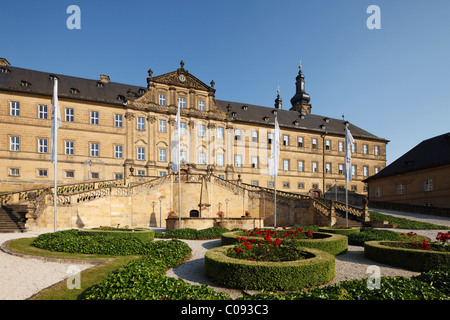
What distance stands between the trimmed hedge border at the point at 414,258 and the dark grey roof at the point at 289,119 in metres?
36.5

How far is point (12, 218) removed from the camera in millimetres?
22000

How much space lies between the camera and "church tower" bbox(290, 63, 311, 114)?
6456cm

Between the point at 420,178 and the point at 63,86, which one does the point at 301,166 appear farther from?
the point at 63,86

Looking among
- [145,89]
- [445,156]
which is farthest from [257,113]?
[445,156]

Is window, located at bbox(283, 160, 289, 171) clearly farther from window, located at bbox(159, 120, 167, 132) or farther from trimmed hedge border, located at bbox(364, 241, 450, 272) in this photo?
trimmed hedge border, located at bbox(364, 241, 450, 272)

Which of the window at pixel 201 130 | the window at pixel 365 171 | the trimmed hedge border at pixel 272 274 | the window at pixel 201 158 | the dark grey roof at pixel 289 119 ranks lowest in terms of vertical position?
the trimmed hedge border at pixel 272 274

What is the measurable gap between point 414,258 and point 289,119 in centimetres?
4423

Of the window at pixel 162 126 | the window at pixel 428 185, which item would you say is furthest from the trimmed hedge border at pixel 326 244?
the window at pixel 162 126

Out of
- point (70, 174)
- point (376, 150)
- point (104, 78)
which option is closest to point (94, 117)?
point (70, 174)

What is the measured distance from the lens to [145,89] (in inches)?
1721

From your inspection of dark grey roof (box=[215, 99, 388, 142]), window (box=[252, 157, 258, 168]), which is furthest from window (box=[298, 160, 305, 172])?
window (box=[252, 157, 258, 168])

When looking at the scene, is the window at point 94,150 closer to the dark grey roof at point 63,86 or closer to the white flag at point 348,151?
the dark grey roof at point 63,86

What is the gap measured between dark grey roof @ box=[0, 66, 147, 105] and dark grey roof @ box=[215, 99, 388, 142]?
1591 centimetres

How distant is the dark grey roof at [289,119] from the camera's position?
4936 cm
